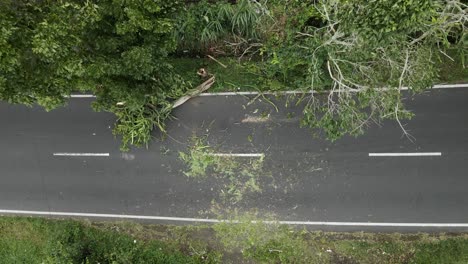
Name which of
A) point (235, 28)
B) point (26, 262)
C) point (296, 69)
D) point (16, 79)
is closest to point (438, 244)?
point (296, 69)

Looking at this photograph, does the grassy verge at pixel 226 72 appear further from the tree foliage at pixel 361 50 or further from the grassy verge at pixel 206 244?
the grassy verge at pixel 206 244

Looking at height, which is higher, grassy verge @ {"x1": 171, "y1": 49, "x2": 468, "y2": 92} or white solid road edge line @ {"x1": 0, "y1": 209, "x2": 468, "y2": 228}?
grassy verge @ {"x1": 171, "y1": 49, "x2": 468, "y2": 92}

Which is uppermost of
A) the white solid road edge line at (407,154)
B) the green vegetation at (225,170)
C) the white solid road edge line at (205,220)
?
the white solid road edge line at (407,154)

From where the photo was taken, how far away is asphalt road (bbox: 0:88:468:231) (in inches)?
422

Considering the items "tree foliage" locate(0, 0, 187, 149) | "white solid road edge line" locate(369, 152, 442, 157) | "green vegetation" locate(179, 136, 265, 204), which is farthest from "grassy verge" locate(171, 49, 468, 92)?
"white solid road edge line" locate(369, 152, 442, 157)

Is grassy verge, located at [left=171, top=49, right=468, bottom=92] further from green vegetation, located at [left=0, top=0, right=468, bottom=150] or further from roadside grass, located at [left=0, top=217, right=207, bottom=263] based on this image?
roadside grass, located at [left=0, top=217, right=207, bottom=263]

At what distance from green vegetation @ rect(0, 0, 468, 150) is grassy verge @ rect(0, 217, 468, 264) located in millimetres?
2859

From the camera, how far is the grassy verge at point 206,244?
10.6 metres

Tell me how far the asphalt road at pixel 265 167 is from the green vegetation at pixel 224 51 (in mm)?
629

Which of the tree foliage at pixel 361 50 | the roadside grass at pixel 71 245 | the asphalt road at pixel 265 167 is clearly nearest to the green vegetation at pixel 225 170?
the asphalt road at pixel 265 167

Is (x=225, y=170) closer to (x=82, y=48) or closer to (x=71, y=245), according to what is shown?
(x=71, y=245)

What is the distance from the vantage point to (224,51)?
1184 cm

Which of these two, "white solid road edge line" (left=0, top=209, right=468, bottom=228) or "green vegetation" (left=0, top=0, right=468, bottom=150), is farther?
"white solid road edge line" (left=0, top=209, right=468, bottom=228)

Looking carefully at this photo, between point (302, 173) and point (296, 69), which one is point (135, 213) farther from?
point (296, 69)
